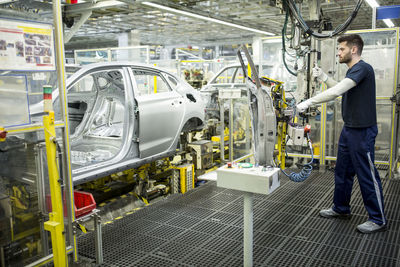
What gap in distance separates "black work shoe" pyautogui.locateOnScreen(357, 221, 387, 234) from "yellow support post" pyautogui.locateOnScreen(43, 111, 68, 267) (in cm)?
278

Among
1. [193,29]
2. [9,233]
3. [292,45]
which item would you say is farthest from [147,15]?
[9,233]

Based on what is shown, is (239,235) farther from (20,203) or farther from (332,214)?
(20,203)

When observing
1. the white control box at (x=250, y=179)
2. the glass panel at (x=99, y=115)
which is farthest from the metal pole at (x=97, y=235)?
the glass panel at (x=99, y=115)

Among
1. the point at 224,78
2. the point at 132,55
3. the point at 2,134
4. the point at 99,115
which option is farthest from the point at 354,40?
the point at 224,78

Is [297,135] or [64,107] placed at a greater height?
[64,107]

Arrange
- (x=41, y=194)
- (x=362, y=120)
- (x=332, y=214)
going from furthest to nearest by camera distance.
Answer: (x=332, y=214) → (x=362, y=120) → (x=41, y=194)

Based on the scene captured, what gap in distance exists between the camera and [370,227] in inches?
141

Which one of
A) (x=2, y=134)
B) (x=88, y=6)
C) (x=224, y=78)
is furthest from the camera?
(x=224, y=78)

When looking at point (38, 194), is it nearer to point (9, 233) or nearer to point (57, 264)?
point (9, 233)

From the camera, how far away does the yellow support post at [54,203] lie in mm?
2605

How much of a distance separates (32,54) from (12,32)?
0.19 metres

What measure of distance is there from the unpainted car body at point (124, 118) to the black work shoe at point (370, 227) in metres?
2.69

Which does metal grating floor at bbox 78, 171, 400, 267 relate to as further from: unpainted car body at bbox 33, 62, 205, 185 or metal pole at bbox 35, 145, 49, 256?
unpainted car body at bbox 33, 62, 205, 185

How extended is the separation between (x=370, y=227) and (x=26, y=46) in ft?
11.4
